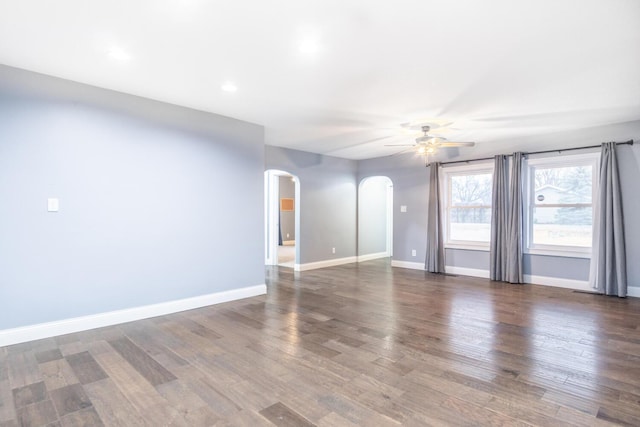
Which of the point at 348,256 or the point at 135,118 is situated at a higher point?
the point at 135,118

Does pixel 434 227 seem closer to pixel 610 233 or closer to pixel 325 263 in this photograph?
pixel 325 263

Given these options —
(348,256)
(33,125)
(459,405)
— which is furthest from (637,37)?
(348,256)

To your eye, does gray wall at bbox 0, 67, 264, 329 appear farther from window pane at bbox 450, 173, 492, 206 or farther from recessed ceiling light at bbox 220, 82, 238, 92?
window pane at bbox 450, 173, 492, 206

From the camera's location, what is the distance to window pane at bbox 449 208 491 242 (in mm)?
6512

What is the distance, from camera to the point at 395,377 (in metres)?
2.52

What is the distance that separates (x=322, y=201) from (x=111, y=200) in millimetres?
4456

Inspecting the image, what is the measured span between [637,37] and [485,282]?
4245 millimetres

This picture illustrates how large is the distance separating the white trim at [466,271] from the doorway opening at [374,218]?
226cm

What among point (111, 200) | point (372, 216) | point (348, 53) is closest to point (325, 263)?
point (372, 216)

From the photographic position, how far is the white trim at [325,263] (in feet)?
23.4

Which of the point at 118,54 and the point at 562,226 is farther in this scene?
the point at 562,226

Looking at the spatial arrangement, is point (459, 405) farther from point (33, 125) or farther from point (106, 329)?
point (33, 125)

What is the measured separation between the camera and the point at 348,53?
287 centimetres

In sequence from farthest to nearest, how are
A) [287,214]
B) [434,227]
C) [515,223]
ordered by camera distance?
[287,214], [434,227], [515,223]
